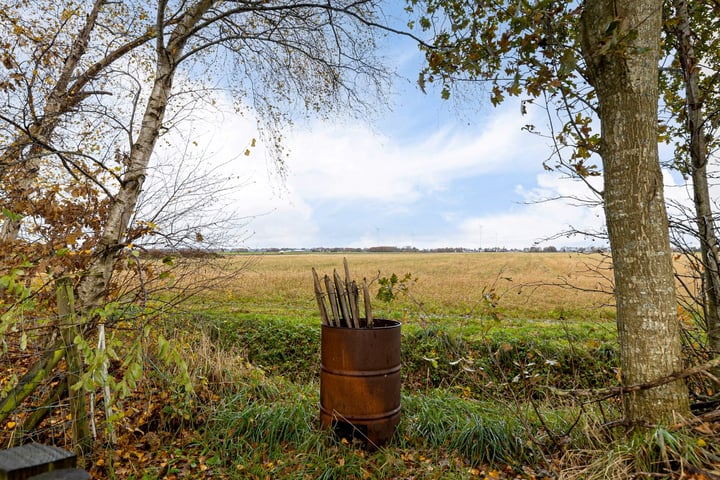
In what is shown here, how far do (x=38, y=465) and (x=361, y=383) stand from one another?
8.28 ft

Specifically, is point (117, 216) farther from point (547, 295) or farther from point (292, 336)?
point (547, 295)

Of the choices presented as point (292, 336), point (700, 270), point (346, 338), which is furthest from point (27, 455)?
point (292, 336)

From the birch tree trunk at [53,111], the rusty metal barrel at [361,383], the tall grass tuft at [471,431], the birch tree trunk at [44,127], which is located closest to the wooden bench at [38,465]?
the rusty metal barrel at [361,383]

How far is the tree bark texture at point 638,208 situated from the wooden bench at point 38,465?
3.00m

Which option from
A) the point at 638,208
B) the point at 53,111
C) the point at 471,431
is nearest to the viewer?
the point at 638,208

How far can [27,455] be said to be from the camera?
48.9 inches

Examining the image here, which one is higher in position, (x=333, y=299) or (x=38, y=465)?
(x=333, y=299)

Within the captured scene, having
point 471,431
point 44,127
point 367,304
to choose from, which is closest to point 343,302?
point 367,304

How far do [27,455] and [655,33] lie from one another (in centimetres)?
394

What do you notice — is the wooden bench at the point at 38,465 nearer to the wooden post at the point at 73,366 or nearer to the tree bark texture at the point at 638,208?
the wooden post at the point at 73,366

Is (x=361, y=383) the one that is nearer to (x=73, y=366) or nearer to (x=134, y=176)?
(x=73, y=366)

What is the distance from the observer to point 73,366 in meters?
3.21

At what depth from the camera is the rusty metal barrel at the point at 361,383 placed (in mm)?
3473

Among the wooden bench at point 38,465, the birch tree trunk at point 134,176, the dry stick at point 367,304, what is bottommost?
the wooden bench at point 38,465
